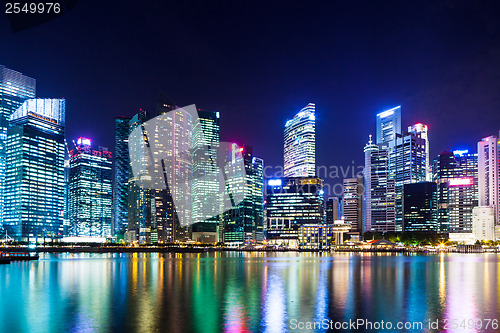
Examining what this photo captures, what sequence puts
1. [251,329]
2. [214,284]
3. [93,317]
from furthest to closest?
1. [214,284]
2. [93,317]
3. [251,329]

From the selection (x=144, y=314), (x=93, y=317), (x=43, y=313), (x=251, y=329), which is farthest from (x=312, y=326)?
(x=43, y=313)

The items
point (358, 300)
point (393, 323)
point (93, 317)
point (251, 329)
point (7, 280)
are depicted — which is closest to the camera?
point (251, 329)

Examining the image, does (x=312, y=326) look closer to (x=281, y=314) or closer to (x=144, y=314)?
(x=281, y=314)

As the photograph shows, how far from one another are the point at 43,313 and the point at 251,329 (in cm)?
1551

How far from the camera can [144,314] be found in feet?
103

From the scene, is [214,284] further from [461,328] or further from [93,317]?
[461,328]

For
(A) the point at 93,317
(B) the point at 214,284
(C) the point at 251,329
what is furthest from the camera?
(B) the point at 214,284

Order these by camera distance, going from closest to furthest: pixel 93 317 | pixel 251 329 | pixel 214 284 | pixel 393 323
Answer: pixel 251 329 < pixel 393 323 < pixel 93 317 < pixel 214 284

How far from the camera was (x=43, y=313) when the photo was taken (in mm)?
32344

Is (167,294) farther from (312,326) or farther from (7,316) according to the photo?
(312,326)

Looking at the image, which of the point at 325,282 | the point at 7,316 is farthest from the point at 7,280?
the point at 325,282

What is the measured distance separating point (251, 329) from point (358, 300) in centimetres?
1520

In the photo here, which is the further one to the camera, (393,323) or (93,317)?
(93,317)

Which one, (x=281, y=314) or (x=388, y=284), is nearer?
(x=281, y=314)
